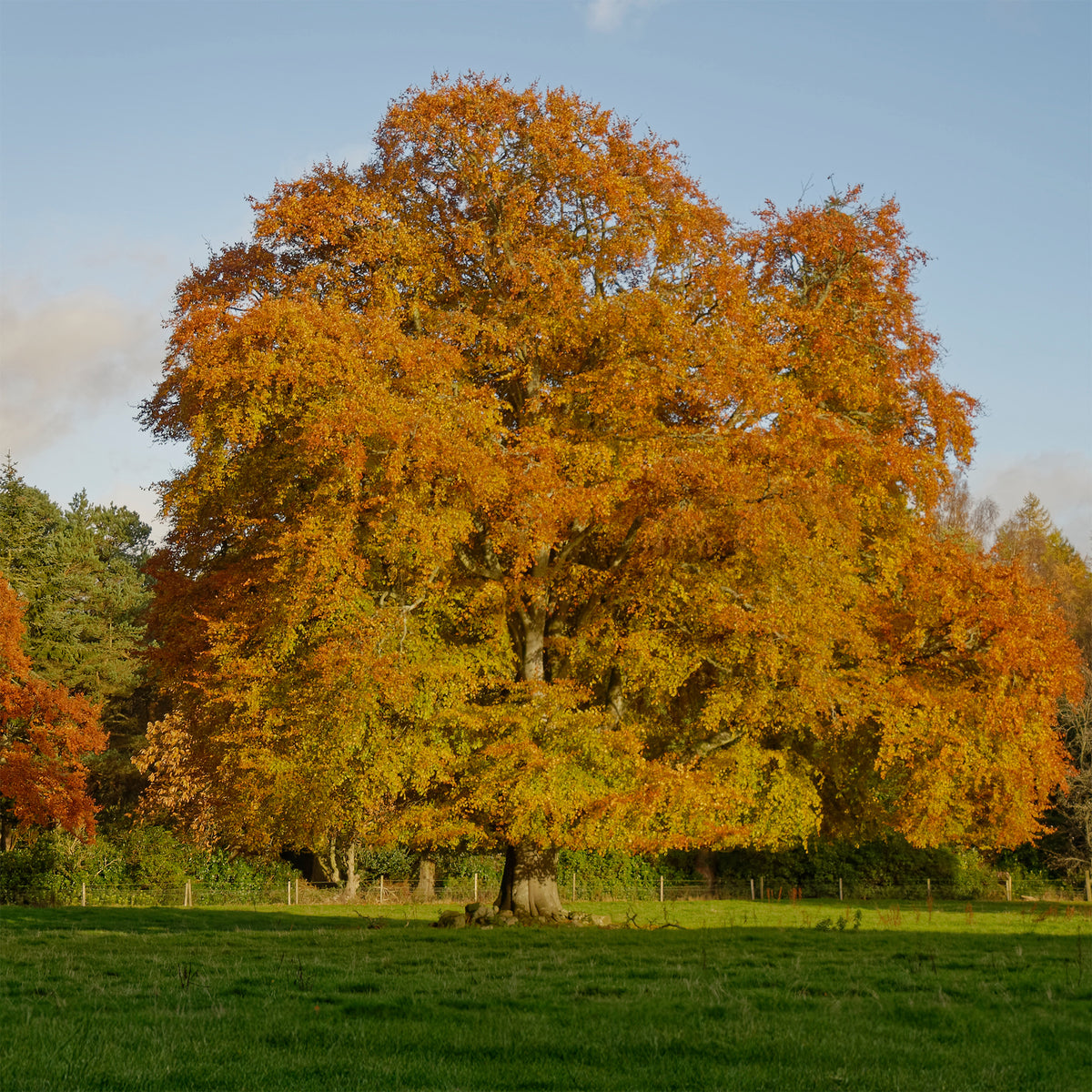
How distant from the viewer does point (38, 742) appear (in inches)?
1481

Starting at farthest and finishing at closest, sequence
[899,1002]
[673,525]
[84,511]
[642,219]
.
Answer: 1. [84,511]
2. [642,219]
3. [673,525]
4. [899,1002]

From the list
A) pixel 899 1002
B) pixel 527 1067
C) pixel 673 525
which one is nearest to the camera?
pixel 527 1067

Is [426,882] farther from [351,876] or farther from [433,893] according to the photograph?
[351,876]

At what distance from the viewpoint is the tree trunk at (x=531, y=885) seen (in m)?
20.5

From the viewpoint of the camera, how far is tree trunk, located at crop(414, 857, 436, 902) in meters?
34.6

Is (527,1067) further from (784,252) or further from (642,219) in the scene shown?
(784,252)

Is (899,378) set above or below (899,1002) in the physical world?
above

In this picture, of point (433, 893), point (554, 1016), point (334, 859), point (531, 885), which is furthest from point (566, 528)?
point (334, 859)

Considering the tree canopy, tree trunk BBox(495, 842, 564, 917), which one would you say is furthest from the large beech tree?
the tree canopy

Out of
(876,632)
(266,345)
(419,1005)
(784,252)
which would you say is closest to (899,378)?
(784,252)

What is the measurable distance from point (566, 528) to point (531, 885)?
260 inches

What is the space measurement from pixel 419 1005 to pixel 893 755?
13.2 meters

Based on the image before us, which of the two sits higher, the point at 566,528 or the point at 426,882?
the point at 566,528

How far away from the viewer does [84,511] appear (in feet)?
191
